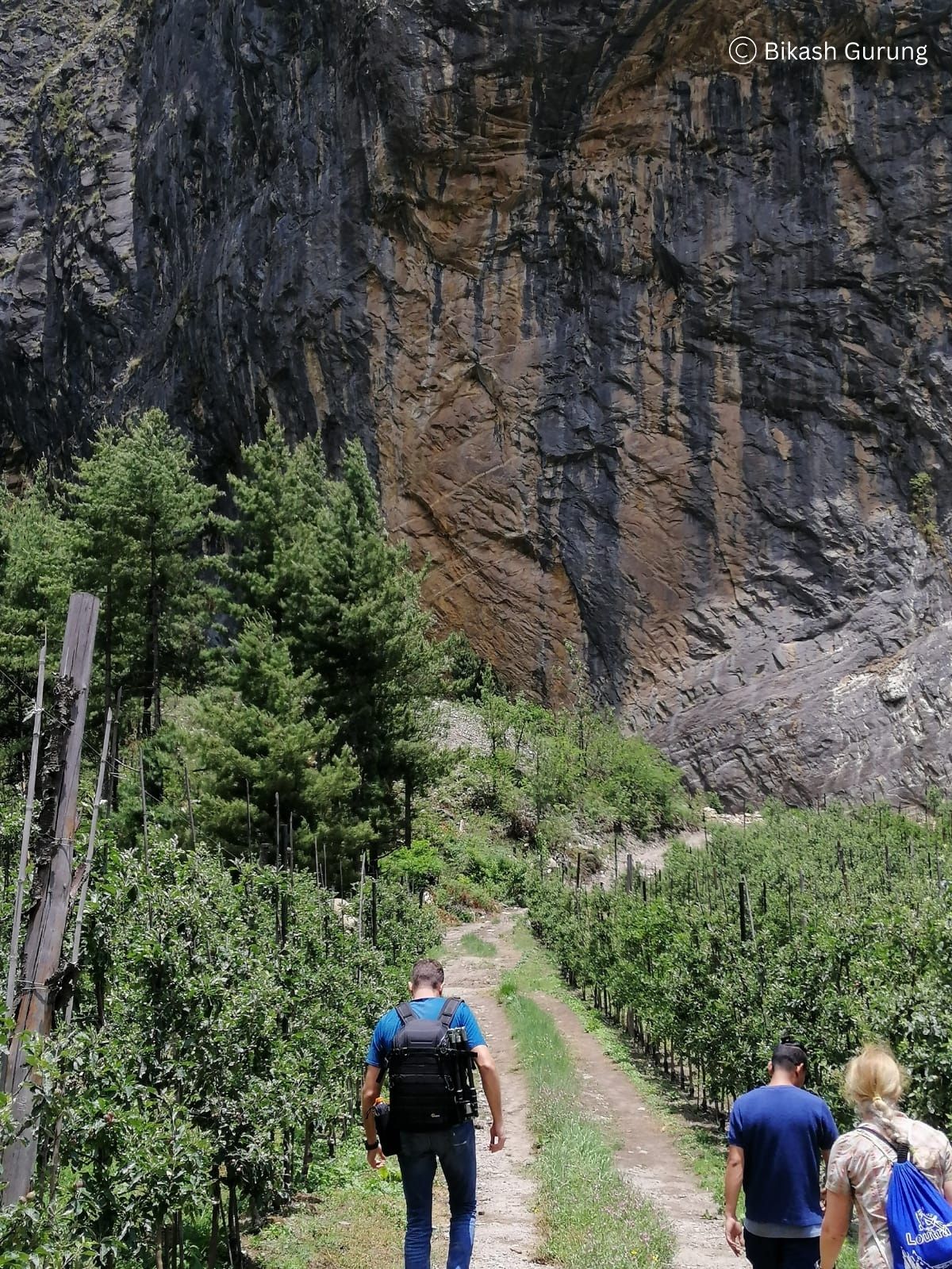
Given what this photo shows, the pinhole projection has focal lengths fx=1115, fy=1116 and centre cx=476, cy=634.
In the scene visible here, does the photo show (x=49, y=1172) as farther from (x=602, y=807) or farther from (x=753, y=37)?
(x=753, y=37)

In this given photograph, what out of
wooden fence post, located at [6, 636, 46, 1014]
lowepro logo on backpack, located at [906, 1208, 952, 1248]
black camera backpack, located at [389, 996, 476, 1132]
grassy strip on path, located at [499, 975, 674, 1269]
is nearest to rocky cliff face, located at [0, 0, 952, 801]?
grassy strip on path, located at [499, 975, 674, 1269]

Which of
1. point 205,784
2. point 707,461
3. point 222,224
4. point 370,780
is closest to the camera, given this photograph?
point 205,784

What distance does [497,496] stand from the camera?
37.2 meters

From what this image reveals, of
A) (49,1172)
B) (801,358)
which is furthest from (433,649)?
(49,1172)

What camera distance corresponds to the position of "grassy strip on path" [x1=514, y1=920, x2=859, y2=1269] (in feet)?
32.9

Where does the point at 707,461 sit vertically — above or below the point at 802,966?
above

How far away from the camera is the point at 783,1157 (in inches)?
182

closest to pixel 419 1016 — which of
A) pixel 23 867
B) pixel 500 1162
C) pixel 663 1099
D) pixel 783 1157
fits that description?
pixel 783 1157

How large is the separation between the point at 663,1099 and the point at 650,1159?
2.82 m

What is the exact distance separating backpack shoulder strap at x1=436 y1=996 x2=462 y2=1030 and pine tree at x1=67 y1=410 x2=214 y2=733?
2054 centimetres

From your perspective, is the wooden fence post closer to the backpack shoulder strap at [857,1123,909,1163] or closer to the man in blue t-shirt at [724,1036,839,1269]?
the man in blue t-shirt at [724,1036,839,1269]

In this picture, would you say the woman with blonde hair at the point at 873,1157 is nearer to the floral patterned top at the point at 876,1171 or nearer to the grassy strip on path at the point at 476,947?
the floral patterned top at the point at 876,1171

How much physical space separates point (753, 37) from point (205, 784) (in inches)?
1122

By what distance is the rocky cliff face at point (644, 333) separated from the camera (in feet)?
111
